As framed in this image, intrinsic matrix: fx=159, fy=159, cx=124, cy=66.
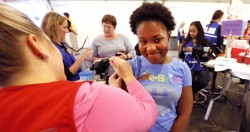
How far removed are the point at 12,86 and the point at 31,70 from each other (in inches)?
2.1

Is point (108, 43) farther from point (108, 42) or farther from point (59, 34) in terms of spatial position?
point (59, 34)

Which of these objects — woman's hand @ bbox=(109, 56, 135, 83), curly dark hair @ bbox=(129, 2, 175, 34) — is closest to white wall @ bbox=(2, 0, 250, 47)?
curly dark hair @ bbox=(129, 2, 175, 34)

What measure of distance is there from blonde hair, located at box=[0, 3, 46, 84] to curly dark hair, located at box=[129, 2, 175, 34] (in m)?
0.58

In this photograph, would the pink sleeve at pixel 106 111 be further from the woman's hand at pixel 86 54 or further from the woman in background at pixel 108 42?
the woman in background at pixel 108 42

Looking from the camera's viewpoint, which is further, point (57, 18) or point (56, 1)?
point (56, 1)

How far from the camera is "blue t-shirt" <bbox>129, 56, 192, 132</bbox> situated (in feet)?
2.70

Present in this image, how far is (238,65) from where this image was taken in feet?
6.92

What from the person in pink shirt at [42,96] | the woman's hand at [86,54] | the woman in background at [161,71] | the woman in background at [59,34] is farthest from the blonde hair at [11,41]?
the woman's hand at [86,54]

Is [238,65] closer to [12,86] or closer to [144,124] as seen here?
[144,124]

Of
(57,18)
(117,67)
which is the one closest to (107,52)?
(57,18)

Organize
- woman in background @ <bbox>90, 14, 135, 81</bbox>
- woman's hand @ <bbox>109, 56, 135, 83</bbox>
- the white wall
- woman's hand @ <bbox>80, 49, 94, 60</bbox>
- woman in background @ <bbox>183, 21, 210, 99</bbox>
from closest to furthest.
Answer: woman's hand @ <bbox>109, 56, 135, 83</bbox>, woman's hand @ <bbox>80, 49, 94, 60</bbox>, woman in background @ <bbox>90, 14, 135, 81</bbox>, woman in background @ <bbox>183, 21, 210, 99</bbox>, the white wall

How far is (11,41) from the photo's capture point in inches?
14.1

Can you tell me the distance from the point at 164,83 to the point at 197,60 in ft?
6.48

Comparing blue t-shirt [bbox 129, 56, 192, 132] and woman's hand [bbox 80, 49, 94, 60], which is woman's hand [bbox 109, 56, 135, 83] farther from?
woman's hand [bbox 80, 49, 94, 60]
